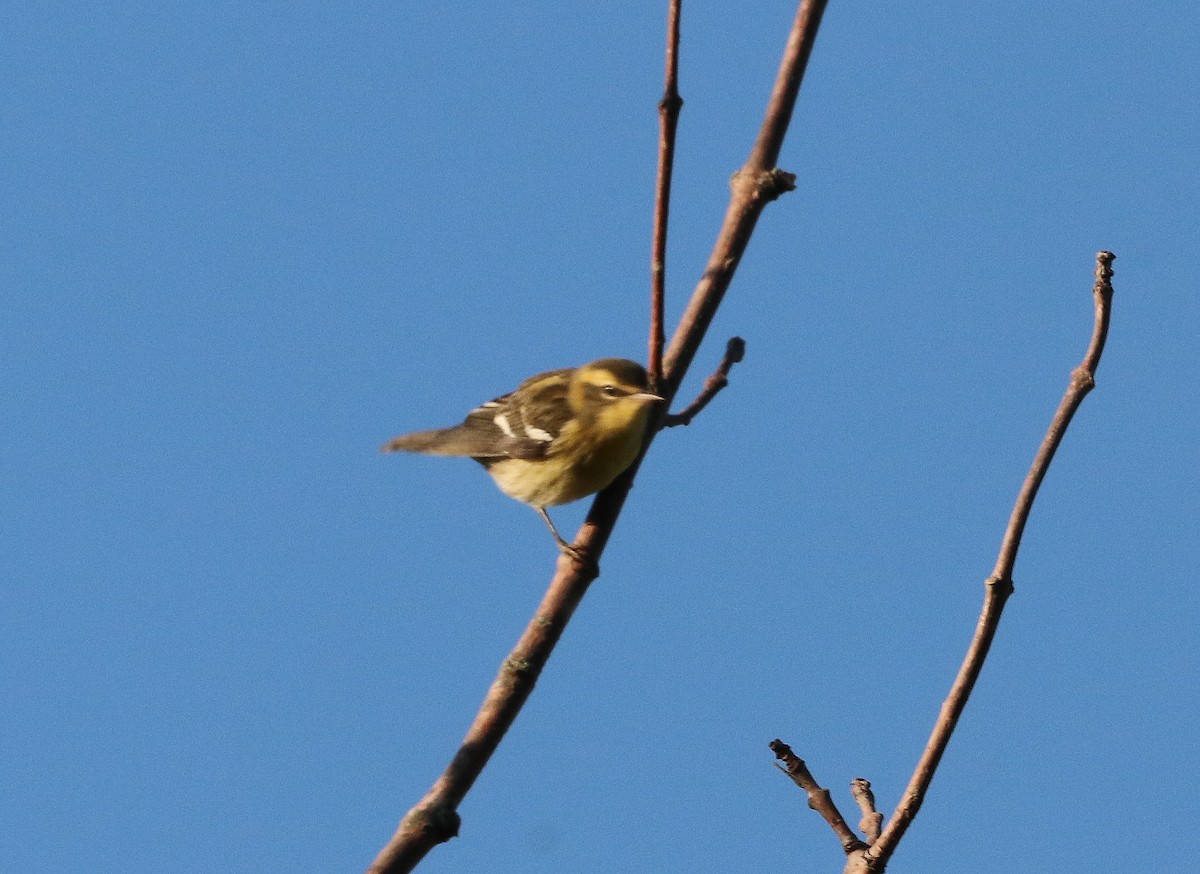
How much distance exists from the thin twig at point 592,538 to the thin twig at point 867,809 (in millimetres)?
989

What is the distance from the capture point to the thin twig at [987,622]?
141 inches

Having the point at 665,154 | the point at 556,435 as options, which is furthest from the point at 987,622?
the point at 556,435

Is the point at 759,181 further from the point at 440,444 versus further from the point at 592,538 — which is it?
the point at 440,444

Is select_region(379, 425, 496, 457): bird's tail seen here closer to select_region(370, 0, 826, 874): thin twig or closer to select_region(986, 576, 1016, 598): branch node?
select_region(370, 0, 826, 874): thin twig

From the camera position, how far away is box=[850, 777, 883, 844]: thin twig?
3865mm

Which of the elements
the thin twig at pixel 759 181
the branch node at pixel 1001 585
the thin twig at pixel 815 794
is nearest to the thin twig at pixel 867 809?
the thin twig at pixel 815 794

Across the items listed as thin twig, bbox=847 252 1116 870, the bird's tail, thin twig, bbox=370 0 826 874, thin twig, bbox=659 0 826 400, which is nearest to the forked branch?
thin twig, bbox=847 252 1116 870

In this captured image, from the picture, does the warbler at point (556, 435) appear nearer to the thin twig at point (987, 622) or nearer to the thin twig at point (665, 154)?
the thin twig at point (665, 154)

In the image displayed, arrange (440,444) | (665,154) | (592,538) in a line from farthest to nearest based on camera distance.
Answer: (440,444) → (592,538) → (665,154)

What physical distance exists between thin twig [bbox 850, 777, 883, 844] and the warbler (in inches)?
79.4

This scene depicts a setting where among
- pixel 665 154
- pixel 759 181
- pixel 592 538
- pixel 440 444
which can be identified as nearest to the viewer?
pixel 665 154

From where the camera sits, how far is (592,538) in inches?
205

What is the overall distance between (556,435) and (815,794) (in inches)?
130

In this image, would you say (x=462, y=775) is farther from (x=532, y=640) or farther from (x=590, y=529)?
(x=590, y=529)
